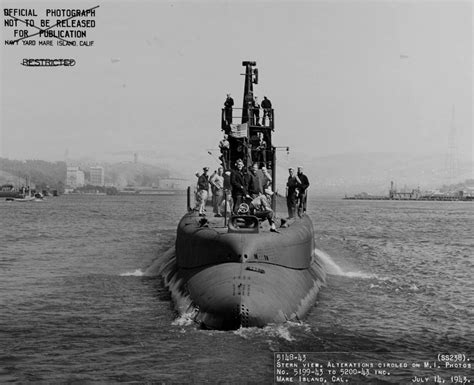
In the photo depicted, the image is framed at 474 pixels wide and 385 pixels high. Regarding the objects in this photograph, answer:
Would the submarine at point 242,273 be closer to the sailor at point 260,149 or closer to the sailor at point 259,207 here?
the sailor at point 259,207

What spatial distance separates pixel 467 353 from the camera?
1581 centimetres

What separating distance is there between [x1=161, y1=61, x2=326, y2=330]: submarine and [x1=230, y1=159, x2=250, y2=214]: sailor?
0.49 m

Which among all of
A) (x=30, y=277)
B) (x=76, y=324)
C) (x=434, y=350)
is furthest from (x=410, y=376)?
(x=30, y=277)

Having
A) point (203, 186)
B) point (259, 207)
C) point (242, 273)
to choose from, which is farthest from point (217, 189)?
point (242, 273)

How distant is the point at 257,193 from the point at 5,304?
9.27 metres

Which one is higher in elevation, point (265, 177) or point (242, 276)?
point (265, 177)

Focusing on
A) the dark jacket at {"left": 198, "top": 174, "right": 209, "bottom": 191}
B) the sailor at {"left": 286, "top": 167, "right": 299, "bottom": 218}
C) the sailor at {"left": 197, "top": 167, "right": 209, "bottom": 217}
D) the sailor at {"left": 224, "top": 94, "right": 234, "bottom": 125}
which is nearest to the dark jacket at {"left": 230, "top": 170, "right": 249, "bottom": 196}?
the sailor at {"left": 286, "top": 167, "right": 299, "bottom": 218}

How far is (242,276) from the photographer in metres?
16.8

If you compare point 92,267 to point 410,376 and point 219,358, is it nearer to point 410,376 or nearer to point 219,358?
point 219,358

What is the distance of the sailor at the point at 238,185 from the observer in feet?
67.9

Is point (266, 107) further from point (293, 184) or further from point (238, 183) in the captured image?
point (238, 183)

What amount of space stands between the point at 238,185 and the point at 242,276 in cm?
457

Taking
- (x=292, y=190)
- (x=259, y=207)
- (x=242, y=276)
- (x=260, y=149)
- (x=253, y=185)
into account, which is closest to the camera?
(x=242, y=276)

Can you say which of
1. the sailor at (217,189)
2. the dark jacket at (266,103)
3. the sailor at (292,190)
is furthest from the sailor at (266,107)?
the sailor at (292,190)
